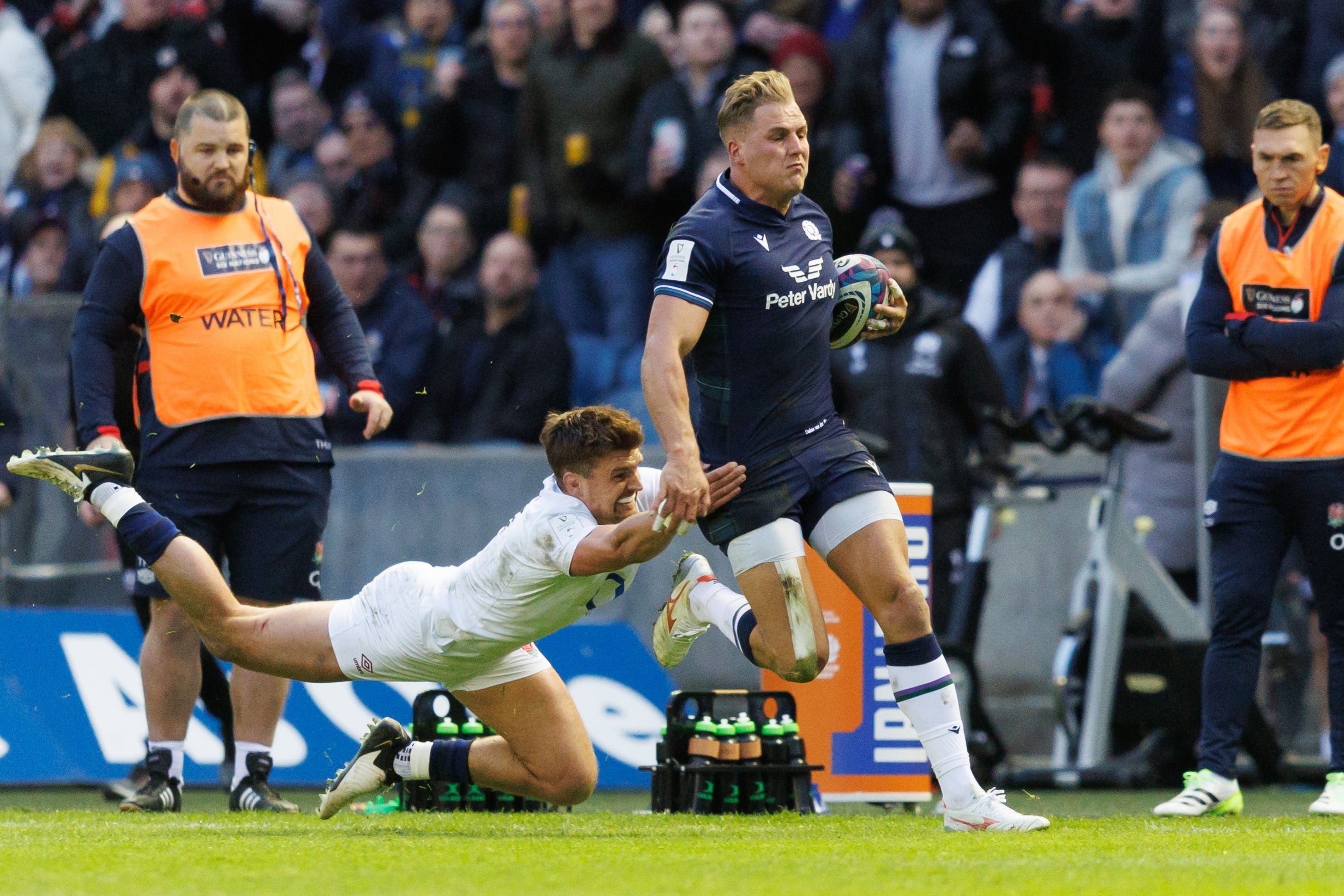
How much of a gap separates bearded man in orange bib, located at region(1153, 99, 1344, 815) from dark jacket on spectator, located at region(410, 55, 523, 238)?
7115 millimetres

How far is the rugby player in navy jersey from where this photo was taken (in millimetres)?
6527

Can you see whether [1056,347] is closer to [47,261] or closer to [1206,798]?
[1206,798]

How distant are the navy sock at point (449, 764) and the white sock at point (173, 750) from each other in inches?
51.2

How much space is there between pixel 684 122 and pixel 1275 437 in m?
5.87

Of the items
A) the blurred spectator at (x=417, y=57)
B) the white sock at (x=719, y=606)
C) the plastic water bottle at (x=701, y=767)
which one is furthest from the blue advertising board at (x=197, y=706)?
the blurred spectator at (x=417, y=57)

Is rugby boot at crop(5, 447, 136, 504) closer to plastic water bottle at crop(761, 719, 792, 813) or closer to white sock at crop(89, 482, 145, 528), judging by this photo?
white sock at crop(89, 482, 145, 528)

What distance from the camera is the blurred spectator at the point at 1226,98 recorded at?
11.7 m

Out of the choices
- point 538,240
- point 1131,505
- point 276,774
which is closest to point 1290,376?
point 1131,505

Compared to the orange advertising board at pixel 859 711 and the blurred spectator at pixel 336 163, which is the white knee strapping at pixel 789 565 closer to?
the orange advertising board at pixel 859 711

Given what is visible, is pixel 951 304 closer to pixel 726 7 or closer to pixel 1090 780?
pixel 1090 780

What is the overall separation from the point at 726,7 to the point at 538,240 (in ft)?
7.13

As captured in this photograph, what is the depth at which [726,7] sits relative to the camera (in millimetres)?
13906

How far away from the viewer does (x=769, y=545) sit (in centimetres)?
655

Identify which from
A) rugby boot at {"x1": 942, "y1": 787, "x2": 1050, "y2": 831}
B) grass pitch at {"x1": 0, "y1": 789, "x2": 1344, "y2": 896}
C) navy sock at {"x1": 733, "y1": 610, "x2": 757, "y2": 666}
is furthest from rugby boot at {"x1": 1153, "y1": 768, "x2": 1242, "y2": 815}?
navy sock at {"x1": 733, "y1": 610, "x2": 757, "y2": 666}
